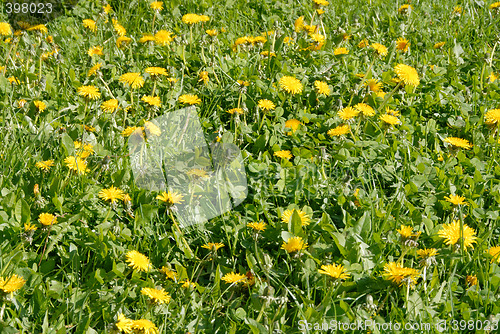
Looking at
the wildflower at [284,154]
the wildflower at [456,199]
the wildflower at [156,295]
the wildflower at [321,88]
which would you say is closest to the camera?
the wildflower at [156,295]

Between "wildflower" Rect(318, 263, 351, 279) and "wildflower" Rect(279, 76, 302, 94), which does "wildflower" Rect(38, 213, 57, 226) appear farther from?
"wildflower" Rect(279, 76, 302, 94)

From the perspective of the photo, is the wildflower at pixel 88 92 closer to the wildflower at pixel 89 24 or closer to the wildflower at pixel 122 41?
the wildflower at pixel 122 41

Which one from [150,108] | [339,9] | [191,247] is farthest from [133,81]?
[339,9]

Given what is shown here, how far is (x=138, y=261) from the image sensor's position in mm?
1827

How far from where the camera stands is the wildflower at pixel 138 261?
1.82m

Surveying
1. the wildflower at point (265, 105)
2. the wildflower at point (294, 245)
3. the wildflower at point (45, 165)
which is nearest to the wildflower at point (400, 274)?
the wildflower at point (294, 245)

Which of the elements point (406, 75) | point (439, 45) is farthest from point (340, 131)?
point (439, 45)

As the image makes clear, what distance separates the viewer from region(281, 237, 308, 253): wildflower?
6.15 ft

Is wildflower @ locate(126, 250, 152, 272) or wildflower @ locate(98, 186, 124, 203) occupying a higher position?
wildflower @ locate(98, 186, 124, 203)

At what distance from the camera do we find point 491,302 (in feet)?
5.71

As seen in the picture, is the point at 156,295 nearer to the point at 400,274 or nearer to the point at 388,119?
the point at 400,274

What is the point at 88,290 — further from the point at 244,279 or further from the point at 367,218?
the point at 367,218

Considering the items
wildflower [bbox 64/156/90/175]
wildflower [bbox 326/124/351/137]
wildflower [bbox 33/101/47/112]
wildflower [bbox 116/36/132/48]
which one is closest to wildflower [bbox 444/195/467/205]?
wildflower [bbox 326/124/351/137]

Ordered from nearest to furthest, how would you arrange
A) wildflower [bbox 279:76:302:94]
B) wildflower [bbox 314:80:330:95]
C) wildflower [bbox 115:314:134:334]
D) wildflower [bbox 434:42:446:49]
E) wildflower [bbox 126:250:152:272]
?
wildflower [bbox 115:314:134:334]
wildflower [bbox 126:250:152:272]
wildflower [bbox 279:76:302:94]
wildflower [bbox 314:80:330:95]
wildflower [bbox 434:42:446:49]
